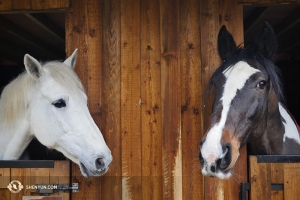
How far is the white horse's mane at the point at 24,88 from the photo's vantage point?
302 cm

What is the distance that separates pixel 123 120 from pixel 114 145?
0.21 m

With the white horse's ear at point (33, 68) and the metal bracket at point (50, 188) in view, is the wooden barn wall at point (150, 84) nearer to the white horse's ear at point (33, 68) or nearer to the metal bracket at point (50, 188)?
the metal bracket at point (50, 188)

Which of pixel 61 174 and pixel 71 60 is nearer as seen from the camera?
pixel 61 174

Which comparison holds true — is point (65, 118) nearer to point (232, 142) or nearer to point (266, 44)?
point (232, 142)

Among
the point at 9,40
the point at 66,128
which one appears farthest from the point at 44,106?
the point at 9,40

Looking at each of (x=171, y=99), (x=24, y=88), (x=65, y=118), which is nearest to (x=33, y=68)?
(x=24, y=88)

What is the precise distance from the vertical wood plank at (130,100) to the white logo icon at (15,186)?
78cm

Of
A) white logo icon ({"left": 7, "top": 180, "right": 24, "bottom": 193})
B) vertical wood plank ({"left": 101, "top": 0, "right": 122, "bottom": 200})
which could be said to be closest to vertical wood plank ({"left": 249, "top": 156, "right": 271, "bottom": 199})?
vertical wood plank ({"left": 101, "top": 0, "right": 122, "bottom": 200})

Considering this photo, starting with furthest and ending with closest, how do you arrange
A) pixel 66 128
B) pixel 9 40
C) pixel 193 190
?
1. pixel 9 40
2. pixel 193 190
3. pixel 66 128

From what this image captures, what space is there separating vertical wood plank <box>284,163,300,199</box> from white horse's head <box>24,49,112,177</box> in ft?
4.14

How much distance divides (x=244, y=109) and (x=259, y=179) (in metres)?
0.56

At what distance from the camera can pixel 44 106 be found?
3002 mm

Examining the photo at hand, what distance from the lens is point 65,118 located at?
2.90 m

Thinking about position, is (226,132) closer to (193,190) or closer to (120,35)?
(193,190)
